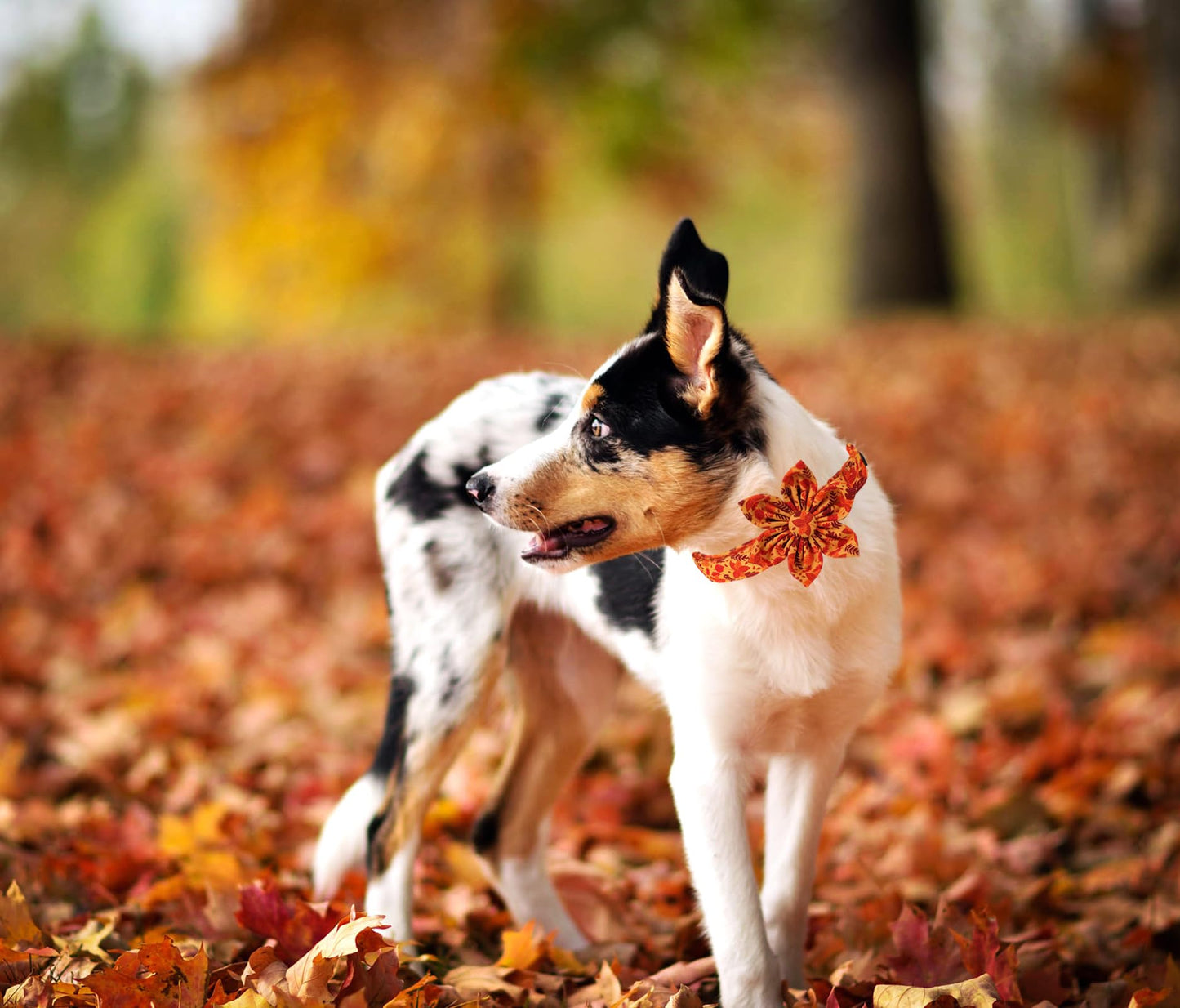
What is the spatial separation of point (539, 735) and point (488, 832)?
318 millimetres

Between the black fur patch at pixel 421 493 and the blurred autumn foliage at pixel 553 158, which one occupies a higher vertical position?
the blurred autumn foliage at pixel 553 158

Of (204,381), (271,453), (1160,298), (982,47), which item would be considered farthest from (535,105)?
Answer: (982,47)

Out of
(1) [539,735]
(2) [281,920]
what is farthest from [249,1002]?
(1) [539,735]

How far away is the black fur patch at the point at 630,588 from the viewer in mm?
2961

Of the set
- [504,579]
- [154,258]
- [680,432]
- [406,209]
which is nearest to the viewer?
[680,432]

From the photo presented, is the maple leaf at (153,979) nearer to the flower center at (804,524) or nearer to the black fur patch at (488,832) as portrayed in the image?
the black fur patch at (488,832)

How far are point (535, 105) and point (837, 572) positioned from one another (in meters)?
18.8

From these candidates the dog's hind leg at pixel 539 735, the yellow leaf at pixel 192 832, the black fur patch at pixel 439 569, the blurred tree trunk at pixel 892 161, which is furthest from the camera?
the blurred tree trunk at pixel 892 161

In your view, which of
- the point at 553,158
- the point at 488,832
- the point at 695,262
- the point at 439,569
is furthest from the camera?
the point at 553,158

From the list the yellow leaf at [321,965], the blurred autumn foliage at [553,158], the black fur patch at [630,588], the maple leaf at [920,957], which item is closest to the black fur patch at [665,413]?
the black fur patch at [630,588]

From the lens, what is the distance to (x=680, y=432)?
2.56m

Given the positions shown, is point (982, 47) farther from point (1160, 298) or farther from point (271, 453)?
point (271, 453)

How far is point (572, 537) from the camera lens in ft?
8.68

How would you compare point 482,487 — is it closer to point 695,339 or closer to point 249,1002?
point 695,339
